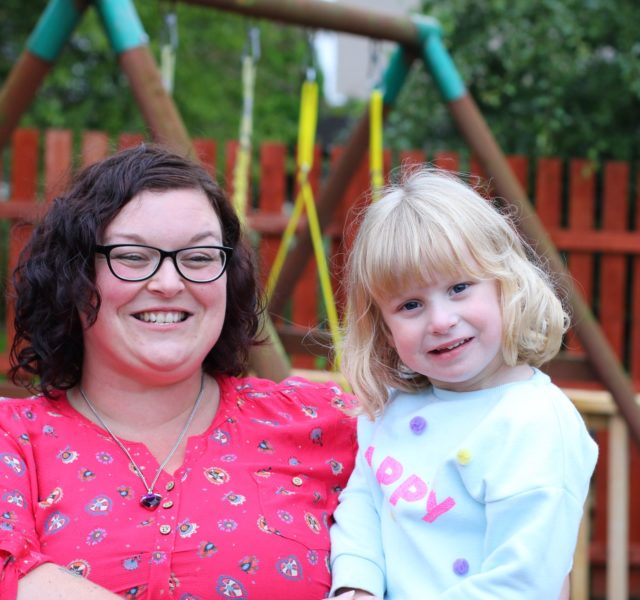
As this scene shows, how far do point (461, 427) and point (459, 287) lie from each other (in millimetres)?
248

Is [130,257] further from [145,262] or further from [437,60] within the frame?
[437,60]

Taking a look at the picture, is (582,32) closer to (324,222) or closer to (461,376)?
(324,222)

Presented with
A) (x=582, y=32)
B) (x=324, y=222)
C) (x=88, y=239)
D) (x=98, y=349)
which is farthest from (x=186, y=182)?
(x=582, y=32)

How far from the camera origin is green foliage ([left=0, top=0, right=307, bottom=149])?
808 cm

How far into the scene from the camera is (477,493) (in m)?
1.53

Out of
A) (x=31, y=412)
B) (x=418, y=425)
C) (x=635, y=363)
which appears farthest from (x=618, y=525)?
(x=31, y=412)

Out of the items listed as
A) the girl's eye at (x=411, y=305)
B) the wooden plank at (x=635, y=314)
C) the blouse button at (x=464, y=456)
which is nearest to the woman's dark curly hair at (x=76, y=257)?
the girl's eye at (x=411, y=305)

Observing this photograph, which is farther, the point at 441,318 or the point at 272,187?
the point at 272,187

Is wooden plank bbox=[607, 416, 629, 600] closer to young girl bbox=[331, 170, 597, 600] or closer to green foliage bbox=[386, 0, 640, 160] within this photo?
green foliage bbox=[386, 0, 640, 160]

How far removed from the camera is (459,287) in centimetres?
159

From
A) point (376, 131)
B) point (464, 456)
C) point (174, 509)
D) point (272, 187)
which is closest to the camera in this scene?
point (464, 456)

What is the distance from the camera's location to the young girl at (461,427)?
1.46m

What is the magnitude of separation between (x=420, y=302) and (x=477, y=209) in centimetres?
21

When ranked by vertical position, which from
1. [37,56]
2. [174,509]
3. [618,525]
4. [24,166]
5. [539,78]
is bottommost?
[618,525]
